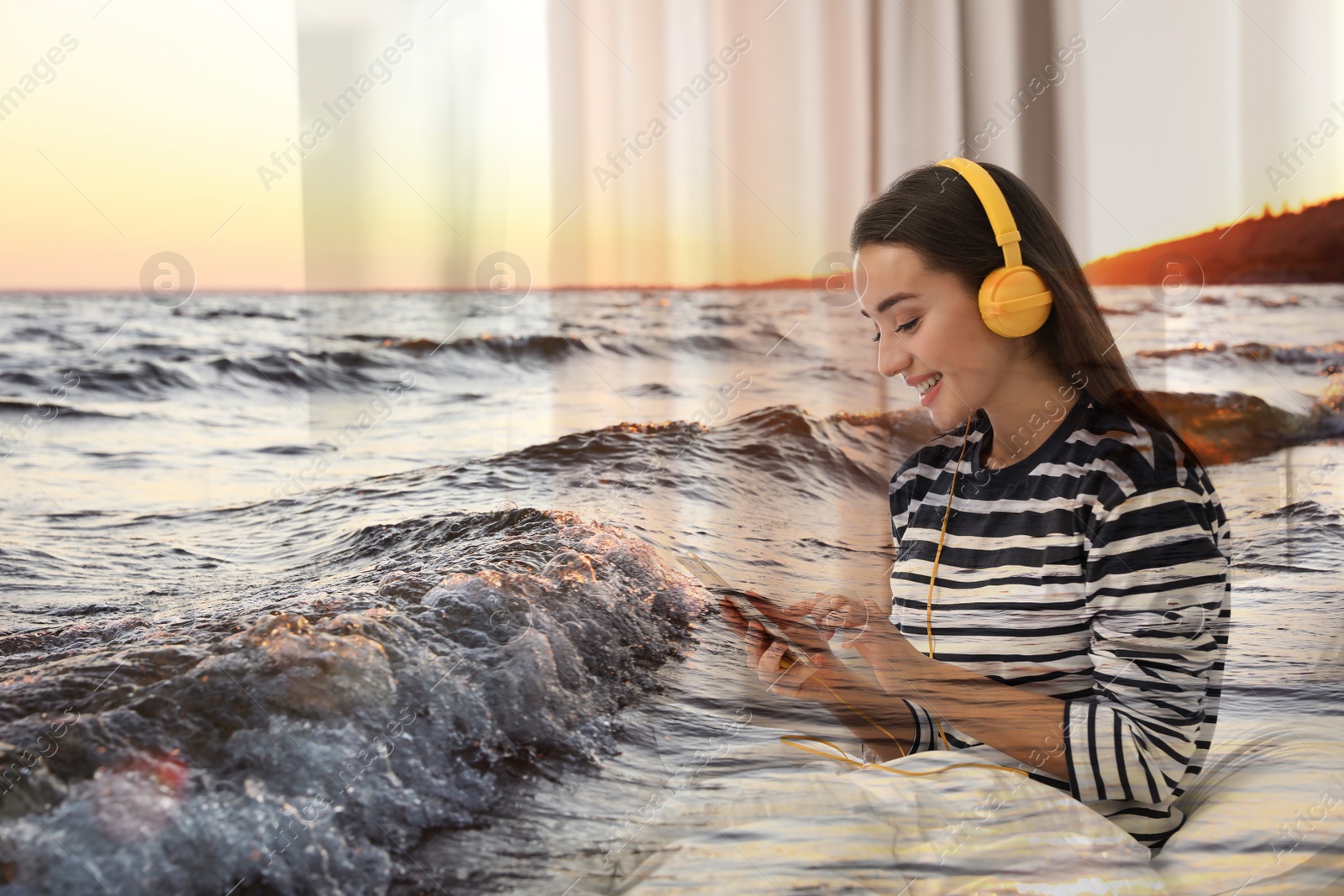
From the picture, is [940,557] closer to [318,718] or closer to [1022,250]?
[1022,250]

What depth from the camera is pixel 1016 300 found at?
77 cm

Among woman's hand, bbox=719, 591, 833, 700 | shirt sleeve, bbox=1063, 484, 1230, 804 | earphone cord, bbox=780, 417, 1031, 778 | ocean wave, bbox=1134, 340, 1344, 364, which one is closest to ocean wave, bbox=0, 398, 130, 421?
woman's hand, bbox=719, 591, 833, 700

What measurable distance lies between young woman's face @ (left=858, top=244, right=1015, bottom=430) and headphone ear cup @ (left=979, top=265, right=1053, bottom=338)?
0.02 metres

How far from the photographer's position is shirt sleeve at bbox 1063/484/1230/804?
664 millimetres

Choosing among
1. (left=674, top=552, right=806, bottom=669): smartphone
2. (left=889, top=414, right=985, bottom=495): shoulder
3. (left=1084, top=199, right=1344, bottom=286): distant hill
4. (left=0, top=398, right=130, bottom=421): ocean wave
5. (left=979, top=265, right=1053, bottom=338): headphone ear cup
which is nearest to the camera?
(left=979, top=265, right=1053, bottom=338): headphone ear cup

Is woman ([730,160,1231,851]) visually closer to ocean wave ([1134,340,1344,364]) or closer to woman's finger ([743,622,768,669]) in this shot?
woman's finger ([743,622,768,669])

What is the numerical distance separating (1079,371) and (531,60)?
101 cm

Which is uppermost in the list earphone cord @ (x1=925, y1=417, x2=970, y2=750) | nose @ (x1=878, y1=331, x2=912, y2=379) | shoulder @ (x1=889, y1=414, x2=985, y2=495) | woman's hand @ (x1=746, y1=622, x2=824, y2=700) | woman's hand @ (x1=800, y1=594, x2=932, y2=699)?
nose @ (x1=878, y1=331, x2=912, y2=379)

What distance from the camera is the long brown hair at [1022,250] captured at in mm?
787

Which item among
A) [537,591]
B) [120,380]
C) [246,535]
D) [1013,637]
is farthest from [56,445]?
[1013,637]

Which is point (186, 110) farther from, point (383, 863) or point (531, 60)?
point (383, 863)

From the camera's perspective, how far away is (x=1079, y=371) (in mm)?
796

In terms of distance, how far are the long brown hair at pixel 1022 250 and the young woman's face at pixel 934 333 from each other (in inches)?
0.6

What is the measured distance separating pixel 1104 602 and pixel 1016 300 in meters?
0.27
